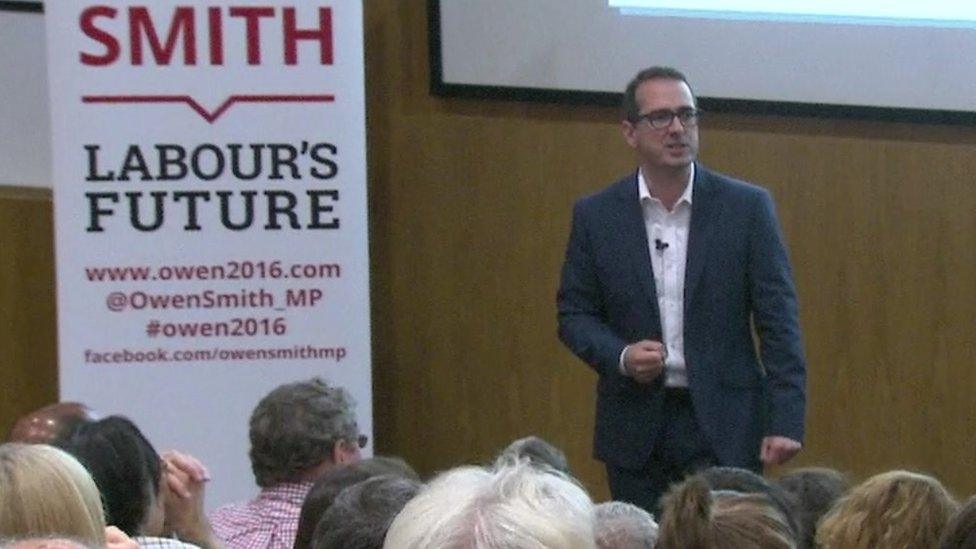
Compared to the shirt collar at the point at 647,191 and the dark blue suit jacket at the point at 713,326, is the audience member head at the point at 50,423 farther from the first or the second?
the shirt collar at the point at 647,191

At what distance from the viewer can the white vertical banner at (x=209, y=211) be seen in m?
4.96

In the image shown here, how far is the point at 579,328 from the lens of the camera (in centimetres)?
405

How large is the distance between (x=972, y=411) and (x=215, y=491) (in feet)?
7.10

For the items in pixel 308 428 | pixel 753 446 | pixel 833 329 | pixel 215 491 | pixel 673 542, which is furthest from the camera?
pixel 833 329

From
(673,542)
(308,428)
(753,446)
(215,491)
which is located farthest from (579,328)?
(673,542)

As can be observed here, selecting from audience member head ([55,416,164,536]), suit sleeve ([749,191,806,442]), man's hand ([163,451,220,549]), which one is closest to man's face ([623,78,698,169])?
suit sleeve ([749,191,806,442])

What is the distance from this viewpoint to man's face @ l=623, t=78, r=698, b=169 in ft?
13.1

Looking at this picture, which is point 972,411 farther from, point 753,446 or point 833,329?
point 753,446

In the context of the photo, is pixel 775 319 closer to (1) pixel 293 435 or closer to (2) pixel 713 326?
(2) pixel 713 326

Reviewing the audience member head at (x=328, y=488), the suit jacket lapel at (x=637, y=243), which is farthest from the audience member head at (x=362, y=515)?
the suit jacket lapel at (x=637, y=243)

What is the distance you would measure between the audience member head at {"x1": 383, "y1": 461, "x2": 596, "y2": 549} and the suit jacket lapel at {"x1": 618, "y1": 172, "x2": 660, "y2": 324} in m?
2.11

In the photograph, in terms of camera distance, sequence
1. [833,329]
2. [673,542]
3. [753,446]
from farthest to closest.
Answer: [833,329] < [753,446] < [673,542]

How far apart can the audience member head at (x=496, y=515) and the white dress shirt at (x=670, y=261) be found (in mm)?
2098

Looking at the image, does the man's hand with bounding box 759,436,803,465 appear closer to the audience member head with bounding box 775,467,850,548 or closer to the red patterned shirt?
the audience member head with bounding box 775,467,850,548
